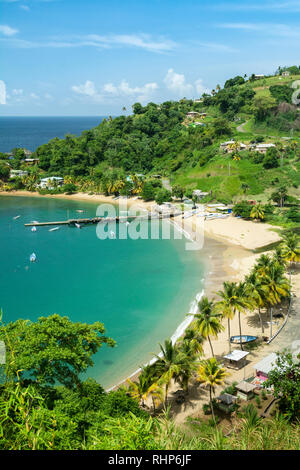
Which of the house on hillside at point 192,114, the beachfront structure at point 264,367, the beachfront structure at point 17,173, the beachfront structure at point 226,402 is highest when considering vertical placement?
the house on hillside at point 192,114

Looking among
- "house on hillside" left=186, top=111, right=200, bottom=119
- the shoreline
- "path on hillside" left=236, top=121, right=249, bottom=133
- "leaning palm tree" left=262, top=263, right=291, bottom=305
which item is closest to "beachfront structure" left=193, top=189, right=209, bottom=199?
the shoreline

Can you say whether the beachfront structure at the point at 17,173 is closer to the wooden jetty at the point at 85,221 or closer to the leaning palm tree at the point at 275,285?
the wooden jetty at the point at 85,221

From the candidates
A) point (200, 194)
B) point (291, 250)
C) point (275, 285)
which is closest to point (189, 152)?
point (200, 194)

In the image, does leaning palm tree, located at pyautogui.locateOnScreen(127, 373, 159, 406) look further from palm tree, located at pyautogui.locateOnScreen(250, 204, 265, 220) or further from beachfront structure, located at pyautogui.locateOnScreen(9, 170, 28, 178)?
beachfront structure, located at pyautogui.locateOnScreen(9, 170, 28, 178)

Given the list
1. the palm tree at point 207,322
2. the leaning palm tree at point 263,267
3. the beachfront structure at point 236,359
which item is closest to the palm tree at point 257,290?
the leaning palm tree at point 263,267

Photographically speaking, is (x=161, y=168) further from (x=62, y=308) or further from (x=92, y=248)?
(x=62, y=308)

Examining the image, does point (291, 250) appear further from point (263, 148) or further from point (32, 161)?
point (32, 161)
